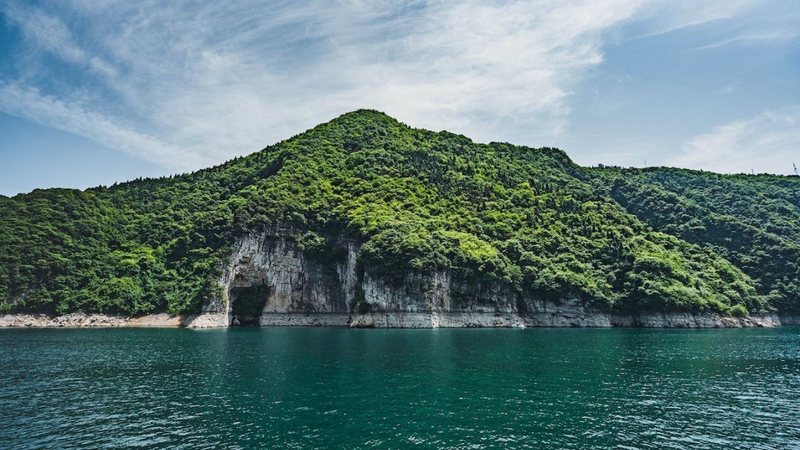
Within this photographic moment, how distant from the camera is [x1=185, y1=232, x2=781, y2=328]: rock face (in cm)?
10531

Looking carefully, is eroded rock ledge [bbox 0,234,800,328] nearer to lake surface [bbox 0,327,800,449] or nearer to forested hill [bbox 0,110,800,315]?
forested hill [bbox 0,110,800,315]

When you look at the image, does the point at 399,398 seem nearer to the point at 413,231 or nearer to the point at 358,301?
the point at 358,301

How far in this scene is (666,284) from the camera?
10994 centimetres

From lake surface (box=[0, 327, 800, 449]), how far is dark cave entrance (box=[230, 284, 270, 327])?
64.3m

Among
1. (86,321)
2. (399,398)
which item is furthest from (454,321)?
(86,321)

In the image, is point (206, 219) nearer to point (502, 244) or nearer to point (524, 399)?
point (502, 244)

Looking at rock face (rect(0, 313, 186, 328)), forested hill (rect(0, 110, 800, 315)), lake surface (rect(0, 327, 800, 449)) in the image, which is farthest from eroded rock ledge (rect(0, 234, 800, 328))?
lake surface (rect(0, 327, 800, 449))

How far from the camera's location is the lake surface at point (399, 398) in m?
24.8

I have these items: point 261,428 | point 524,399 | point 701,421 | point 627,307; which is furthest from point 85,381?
point 627,307

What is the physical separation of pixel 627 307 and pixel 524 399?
297ft

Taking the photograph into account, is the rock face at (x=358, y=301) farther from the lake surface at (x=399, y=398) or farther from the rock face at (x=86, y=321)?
the lake surface at (x=399, y=398)

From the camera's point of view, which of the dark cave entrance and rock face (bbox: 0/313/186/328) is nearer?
rock face (bbox: 0/313/186/328)

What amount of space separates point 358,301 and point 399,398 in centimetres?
7909

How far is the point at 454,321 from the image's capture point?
106m
